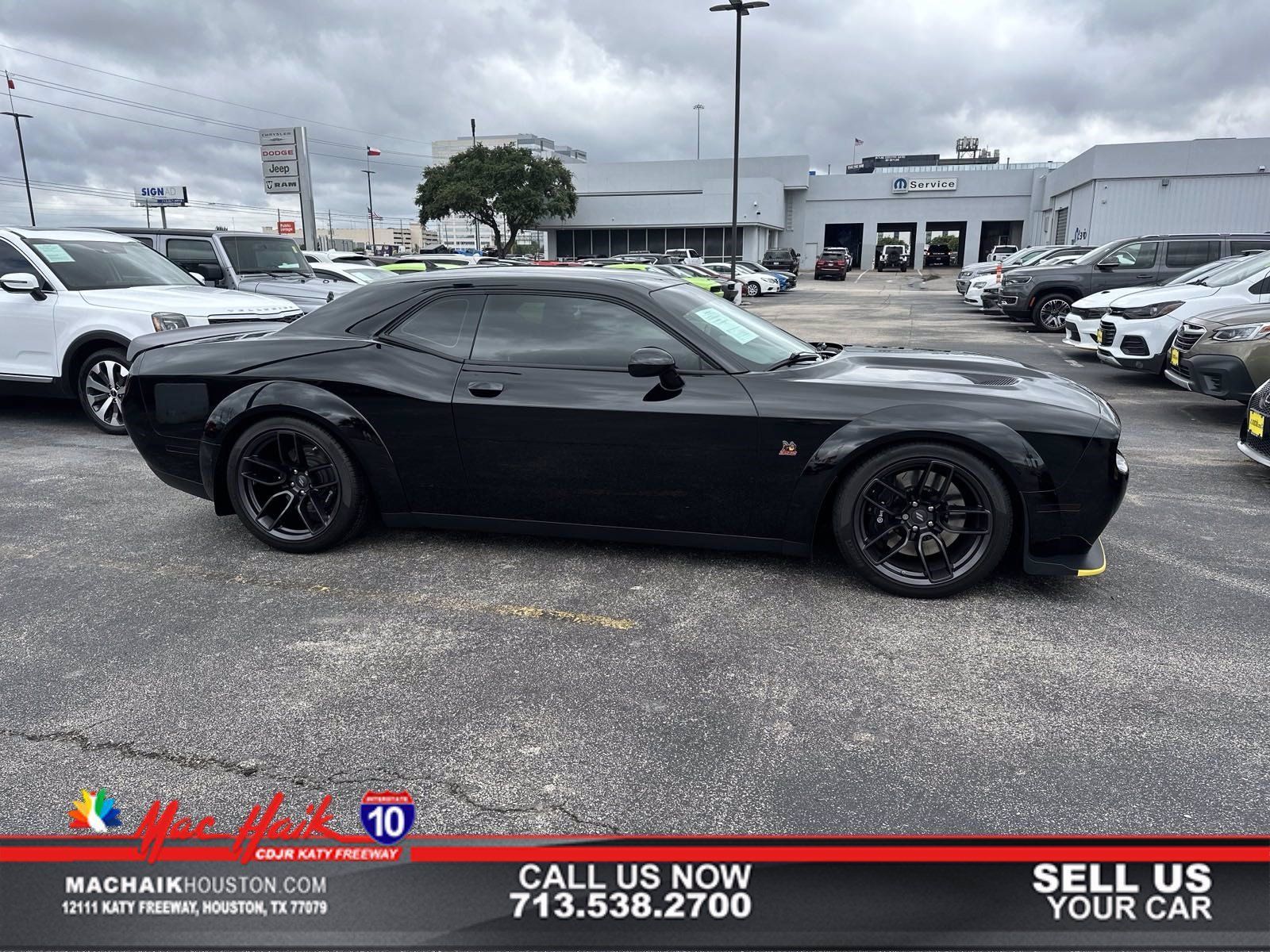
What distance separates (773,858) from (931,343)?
1432cm

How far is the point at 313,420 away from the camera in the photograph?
4.30m

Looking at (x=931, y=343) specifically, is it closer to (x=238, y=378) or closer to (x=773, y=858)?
(x=238, y=378)

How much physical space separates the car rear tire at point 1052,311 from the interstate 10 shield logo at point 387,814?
16272 mm

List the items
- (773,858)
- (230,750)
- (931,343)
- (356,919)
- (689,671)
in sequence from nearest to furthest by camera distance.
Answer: (356,919)
(773,858)
(230,750)
(689,671)
(931,343)

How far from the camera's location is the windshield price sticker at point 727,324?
4238 mm

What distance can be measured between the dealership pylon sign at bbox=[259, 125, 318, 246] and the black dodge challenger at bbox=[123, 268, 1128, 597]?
25.5 meters

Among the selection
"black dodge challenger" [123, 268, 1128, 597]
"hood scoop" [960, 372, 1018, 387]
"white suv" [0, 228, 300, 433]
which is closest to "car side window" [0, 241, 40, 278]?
"white suv" [0, 228, 300, 433]

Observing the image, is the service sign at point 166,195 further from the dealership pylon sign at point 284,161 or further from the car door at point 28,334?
the car door at point 28,334

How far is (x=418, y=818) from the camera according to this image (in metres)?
2.40

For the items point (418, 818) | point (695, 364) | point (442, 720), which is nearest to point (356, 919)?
point (418, 818)

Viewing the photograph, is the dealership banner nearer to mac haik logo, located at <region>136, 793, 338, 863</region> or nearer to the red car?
mac haik logo, located at <region>136, 793, 338, 863</region>

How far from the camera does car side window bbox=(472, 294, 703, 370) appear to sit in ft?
13.3

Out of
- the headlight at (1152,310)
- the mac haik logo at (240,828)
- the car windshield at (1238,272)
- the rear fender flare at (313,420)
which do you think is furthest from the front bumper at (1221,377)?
the mac haik logo at (240,828)

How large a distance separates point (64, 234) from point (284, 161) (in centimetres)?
2259
